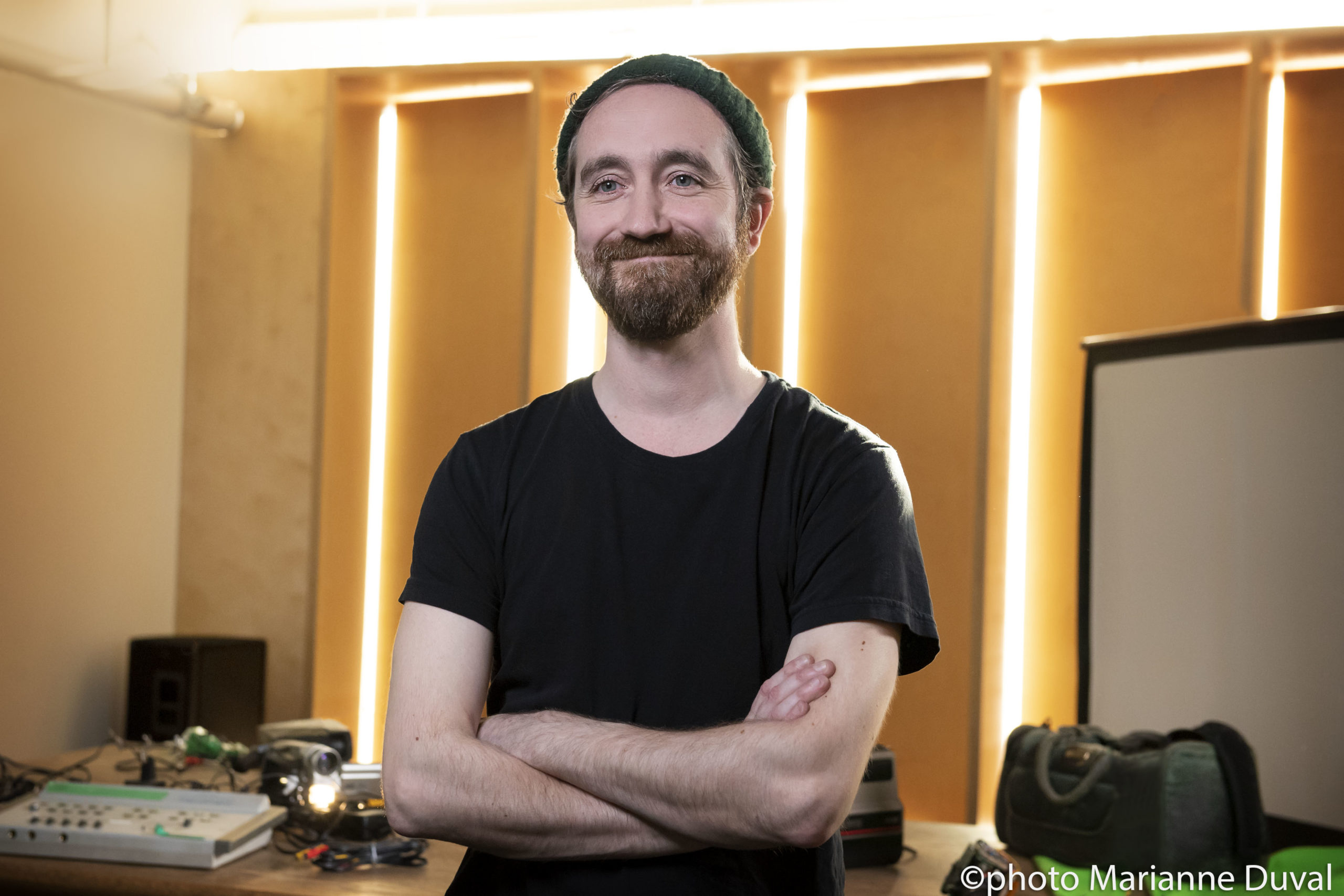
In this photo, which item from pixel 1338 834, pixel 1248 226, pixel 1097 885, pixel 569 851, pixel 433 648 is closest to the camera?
pixel 569 851

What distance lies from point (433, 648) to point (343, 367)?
2.57 m

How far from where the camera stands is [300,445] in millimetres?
3561

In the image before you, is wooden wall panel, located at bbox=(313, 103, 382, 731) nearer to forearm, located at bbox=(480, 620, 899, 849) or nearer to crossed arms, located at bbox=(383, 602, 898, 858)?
crossed arms, located at bbox=(383, 602, 898, 858)

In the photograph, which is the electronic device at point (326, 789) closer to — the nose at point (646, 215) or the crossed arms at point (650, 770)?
the crossed arms at point (650, 770)

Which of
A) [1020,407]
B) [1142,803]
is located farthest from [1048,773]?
[1020,407]

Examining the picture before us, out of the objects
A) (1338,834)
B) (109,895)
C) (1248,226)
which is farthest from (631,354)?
(1248,226)

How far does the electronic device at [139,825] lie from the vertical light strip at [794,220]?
202 cm

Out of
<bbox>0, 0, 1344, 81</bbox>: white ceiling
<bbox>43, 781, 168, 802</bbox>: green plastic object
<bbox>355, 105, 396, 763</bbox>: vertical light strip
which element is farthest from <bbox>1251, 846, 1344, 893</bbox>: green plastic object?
<bbox>355, 105, 396, 763</bbox>: vertical light strip

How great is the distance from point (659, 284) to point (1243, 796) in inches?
54.2

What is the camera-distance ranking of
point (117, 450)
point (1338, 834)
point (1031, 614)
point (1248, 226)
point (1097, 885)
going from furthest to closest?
1. point (117, 450)
2. point (1031, 614)
3. point (1248, 226)
4. point (1338, 834)
5. point (1097, 885)

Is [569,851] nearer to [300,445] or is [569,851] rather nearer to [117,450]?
[300,445]

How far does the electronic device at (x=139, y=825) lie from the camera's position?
182cm

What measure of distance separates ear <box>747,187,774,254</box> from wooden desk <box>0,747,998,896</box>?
112 centimetres

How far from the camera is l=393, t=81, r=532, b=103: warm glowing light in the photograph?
137 inches
